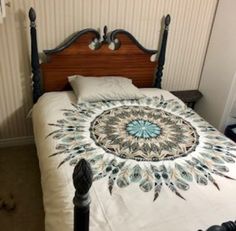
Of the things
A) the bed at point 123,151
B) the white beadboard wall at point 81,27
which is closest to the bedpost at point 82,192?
the bed at point 123,151

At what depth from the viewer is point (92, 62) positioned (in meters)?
2.61

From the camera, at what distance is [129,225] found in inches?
49.4

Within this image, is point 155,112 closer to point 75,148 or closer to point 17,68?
point 75,148

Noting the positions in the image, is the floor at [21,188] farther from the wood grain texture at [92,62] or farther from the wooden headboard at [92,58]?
the wood grain texture at [92,62]

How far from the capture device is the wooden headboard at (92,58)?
248 centimetres

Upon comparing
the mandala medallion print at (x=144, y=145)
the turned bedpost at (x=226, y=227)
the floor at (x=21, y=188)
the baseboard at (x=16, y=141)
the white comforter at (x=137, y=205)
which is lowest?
the floor at (x=21, y=188)

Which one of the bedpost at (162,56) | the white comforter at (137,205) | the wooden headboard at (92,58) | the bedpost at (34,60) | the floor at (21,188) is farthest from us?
the bedpost at (162,56)

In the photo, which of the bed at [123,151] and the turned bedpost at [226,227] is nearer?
the turned bedpost at [226,227]

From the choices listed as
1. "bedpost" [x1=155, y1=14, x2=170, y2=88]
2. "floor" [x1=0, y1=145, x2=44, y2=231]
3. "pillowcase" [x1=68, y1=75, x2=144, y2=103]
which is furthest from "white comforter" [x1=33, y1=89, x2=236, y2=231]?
"bedpost" [x1=155, y1=14, x2=170, y2=88]

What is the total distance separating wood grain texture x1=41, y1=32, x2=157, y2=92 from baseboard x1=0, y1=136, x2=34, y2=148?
Answer: 550mm

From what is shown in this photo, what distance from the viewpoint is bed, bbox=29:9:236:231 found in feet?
4.29

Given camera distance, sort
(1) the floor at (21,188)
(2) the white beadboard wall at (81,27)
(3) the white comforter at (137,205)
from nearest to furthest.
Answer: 1. (3) the white comforter at (137,205)
2. (1) the floor at (21,188)
3. (2) the white beadboard wall at (81,27)

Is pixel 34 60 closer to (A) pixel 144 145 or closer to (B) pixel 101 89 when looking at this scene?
(B) pixel 101 89

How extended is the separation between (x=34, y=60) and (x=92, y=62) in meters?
0.52
